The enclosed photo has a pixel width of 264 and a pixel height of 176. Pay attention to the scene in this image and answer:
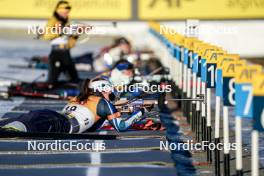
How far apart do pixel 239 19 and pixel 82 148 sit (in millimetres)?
21832

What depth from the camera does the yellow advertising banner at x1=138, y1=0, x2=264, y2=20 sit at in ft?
108

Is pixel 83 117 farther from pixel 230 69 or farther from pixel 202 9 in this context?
pixel 202 9

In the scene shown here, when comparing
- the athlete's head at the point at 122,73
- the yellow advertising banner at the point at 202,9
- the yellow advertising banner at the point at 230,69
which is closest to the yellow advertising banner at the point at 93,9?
the yellow advertising banner at the point at 202,9

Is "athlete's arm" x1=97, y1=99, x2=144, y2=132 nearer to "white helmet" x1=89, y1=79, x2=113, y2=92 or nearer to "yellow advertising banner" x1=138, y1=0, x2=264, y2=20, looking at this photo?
"white helmet" x1=89, y1=79, x2=113, y2=92

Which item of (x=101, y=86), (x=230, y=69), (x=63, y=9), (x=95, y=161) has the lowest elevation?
(x=95, y=161)

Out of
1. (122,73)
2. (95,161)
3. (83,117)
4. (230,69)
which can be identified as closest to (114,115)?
(83,117)

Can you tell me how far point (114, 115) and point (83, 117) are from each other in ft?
1.50

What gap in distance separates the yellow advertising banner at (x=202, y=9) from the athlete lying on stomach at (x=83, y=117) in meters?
20.1

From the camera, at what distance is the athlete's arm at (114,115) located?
12938 mm

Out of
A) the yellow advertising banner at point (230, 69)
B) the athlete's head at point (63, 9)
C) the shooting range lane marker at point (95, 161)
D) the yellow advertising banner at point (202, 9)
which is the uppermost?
the yellow advertising banner at point (230, 69)

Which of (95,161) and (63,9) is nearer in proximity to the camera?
(95,161)

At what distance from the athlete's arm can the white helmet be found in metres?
0.17

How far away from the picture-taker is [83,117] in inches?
510

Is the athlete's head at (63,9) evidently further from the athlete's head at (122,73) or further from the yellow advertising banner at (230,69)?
the yellow advertising banner at (230,69)
